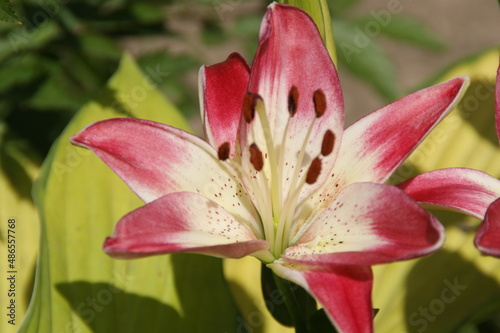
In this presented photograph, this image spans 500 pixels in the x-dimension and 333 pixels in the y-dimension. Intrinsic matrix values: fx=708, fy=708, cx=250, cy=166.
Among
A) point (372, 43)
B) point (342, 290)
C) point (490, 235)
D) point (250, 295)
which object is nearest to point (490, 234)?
point (490, 235)

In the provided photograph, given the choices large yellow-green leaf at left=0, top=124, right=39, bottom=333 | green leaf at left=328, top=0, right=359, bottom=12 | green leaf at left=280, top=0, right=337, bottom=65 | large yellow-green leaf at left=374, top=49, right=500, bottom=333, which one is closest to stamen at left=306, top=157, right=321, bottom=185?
green leaf at left=280, top=0, right=337, bottom=65

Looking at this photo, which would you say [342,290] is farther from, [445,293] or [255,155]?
[445,293]

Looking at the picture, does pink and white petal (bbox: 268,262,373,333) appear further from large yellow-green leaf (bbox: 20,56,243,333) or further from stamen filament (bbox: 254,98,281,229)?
large yellow-green leaf (bbox: 20,56,243,333)

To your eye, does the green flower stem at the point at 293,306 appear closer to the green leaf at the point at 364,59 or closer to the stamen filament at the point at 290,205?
the stamen filament at the point at 290,205

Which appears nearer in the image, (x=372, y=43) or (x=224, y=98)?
(x=224, y=98)

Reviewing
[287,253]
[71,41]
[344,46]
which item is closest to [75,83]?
[71,41]

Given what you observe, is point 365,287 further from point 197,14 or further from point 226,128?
point 197,14
